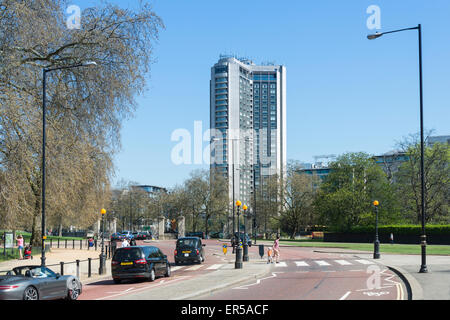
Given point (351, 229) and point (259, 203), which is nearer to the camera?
point (351, 229)

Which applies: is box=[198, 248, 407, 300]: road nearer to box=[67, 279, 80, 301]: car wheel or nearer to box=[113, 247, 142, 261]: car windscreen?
box=[67, 279, 80, 301]: car wheel

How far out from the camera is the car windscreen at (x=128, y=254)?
23.3 meters

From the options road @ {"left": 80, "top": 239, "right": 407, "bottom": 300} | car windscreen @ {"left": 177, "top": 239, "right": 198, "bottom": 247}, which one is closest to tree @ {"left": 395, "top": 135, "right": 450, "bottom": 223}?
car windscreen @ {"left": 177, "top": 239, "right": 198, "bottom": 247}

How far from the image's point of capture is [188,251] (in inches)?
1375

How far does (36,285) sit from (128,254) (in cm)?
738

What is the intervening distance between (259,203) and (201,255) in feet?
224

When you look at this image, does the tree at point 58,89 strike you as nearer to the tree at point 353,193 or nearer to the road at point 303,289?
the road at point 303,289

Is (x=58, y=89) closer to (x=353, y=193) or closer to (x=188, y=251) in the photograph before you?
(x=188, y=251)

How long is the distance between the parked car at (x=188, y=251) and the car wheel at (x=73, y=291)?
54.5ft

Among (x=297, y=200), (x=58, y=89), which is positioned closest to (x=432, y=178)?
(x=297, y=200)

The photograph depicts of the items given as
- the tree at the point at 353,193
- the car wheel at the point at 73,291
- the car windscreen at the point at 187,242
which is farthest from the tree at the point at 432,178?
the car wheel at the point at 73,291

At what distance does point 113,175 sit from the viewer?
121ft

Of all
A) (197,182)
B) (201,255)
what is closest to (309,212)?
(197,182)
